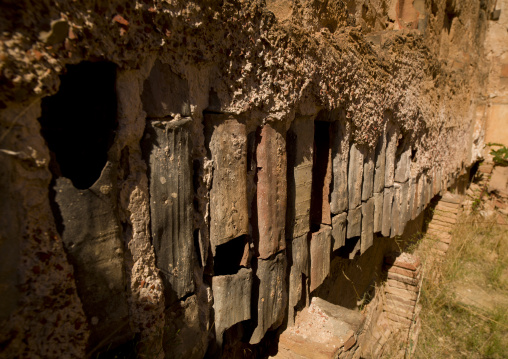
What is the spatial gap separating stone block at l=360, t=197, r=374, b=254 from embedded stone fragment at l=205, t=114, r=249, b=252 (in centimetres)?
166

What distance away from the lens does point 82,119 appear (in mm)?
1150

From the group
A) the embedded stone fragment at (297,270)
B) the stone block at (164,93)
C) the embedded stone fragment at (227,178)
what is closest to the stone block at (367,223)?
the embedded stone fragment at (297,270)

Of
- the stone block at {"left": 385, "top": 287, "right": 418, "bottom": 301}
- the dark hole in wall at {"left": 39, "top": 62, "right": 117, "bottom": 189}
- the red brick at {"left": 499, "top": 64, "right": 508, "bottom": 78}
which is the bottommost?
the stone block at {"left": 385, "top": 287, "right": 418, "bottom": 301}

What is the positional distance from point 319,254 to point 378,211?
119 cm

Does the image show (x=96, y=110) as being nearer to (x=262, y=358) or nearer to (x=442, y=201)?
(x=262, y=358)

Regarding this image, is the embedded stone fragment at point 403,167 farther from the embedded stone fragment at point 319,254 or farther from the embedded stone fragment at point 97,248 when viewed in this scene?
the embedded stone fragment at point 97,248

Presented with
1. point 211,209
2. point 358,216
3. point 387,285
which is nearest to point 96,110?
point 211,209

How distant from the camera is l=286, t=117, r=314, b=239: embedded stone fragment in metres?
1.89

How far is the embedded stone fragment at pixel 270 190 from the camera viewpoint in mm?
1660

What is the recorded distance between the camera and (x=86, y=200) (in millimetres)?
988

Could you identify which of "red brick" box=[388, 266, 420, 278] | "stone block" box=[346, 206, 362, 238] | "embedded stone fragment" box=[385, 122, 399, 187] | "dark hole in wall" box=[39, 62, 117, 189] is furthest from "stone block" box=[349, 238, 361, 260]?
"dark hole in wall" box=[39, 62, 117, 189]

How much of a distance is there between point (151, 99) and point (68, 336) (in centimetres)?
76

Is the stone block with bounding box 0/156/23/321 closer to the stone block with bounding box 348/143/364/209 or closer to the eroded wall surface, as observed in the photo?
the stone block with bounding box 348/143/364/209

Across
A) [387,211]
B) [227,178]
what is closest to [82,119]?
[227,178]
